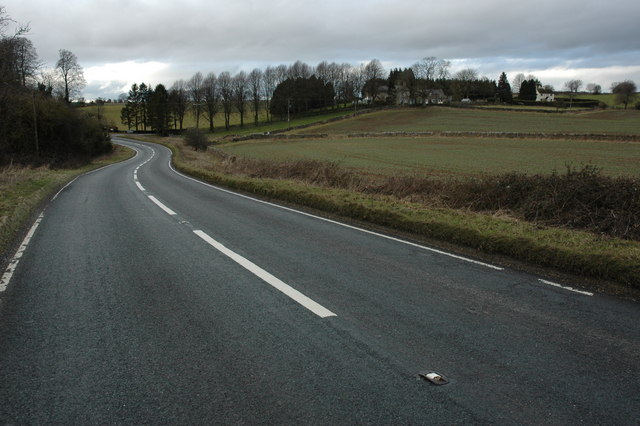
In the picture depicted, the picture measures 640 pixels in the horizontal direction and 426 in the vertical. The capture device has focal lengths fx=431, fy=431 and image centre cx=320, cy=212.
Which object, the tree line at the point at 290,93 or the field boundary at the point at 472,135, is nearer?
the field boundary at the point at 472,135

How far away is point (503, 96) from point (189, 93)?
9042 centimetres

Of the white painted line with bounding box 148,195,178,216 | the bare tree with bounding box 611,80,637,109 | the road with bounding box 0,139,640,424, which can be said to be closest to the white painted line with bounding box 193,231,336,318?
the road with bounding box 0,139,640,424

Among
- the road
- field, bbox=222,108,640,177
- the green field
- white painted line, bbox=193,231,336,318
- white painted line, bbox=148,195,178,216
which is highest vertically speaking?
the green field

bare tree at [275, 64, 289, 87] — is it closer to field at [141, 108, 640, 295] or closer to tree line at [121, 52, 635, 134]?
tree line at [121, 52, 635, 134]

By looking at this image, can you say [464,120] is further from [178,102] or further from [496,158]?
[178,102]

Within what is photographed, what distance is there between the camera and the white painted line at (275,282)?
16.3 feet

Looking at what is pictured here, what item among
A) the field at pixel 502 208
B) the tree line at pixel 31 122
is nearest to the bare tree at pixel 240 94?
the tree line at pixel 31 122

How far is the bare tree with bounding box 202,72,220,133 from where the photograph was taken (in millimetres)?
103625

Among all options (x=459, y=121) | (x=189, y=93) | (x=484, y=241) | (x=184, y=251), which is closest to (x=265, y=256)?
(x=184, y=251)

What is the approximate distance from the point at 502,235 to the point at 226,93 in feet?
343

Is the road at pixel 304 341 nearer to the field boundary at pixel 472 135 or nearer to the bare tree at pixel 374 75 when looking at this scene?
the field boundary at pixel 472 135

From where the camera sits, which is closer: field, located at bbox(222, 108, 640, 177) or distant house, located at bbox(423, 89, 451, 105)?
field, located at bbox(222, 108, 640, 177)

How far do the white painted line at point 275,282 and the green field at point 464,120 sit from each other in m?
68.9

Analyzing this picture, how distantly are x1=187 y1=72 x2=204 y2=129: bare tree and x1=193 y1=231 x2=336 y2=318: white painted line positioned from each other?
330 feet
